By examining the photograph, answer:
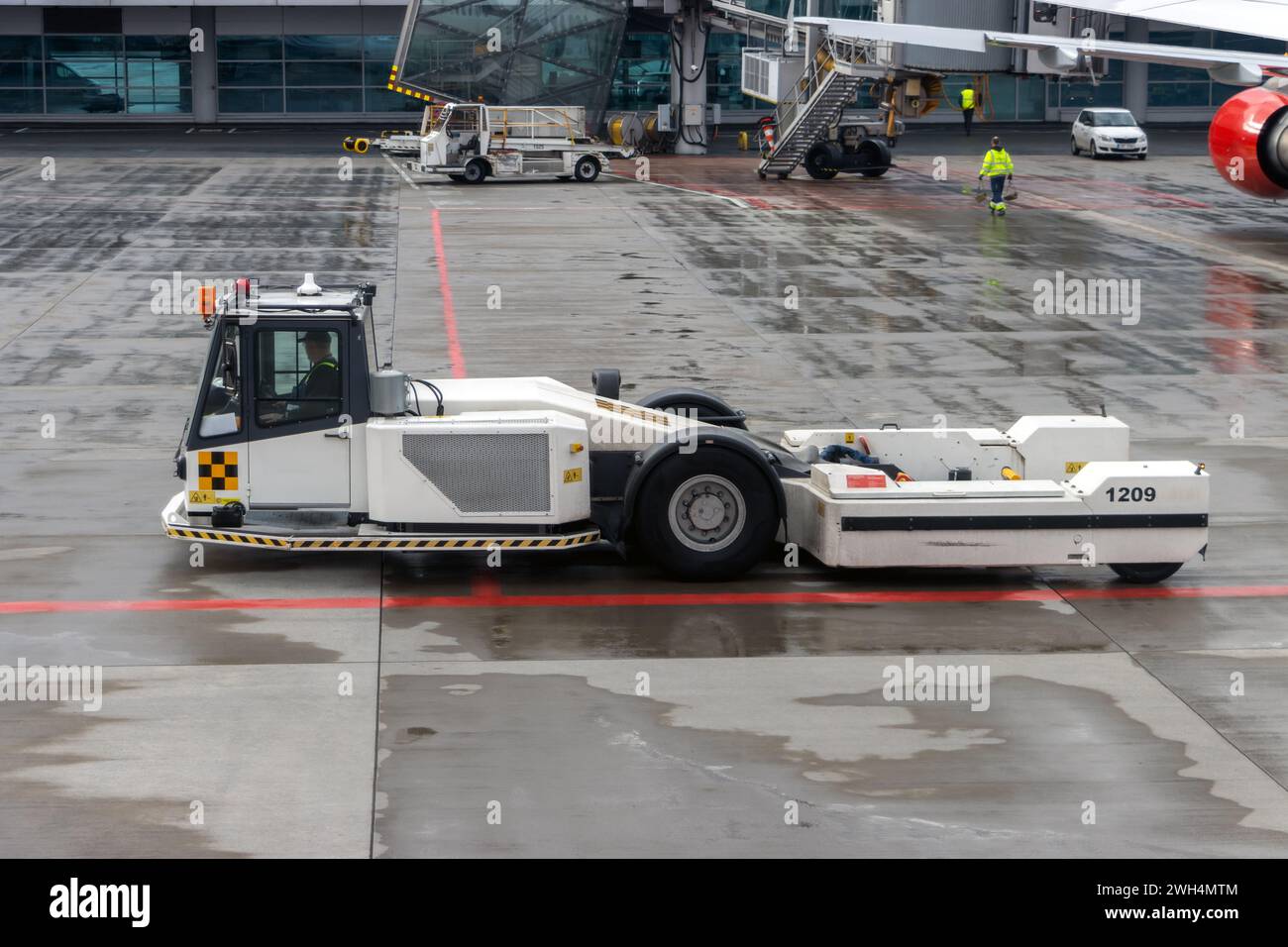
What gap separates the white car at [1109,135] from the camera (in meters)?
60.1

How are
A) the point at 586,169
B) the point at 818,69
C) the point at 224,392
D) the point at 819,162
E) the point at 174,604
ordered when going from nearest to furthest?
the point at 174,604, the point at 224,392, the point at 586,169, the point at 818,69, the point at 819,162

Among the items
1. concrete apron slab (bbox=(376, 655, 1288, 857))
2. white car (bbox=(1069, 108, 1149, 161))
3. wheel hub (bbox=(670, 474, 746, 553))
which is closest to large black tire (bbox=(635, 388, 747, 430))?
wheel hub (bbox=(670, 474, 746, 553))

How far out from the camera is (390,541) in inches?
573

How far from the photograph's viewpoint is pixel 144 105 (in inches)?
3061

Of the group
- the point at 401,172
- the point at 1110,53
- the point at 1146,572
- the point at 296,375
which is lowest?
the point at 1146,572

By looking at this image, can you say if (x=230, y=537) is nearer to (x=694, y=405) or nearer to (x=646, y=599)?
(x=646, y=599)

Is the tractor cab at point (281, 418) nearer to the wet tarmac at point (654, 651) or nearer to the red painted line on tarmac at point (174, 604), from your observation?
the wet tarmac at point (654, 651)

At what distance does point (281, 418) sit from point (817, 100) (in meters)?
39.2

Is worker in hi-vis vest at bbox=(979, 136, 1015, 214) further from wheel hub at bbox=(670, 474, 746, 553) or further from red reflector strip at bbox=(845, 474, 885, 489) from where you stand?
wheel hub at bbox=(670, 474, 746, 553)

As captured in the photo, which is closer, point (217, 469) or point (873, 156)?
point (217, 469)

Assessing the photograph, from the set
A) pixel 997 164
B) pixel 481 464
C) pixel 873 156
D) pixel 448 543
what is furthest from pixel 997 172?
pixel 448 543

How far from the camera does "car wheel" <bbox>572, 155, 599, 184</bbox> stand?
2072 inches

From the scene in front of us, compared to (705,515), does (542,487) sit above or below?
above
